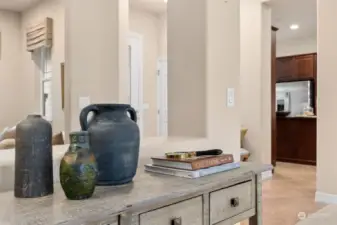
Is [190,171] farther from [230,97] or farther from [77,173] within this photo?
[230,97]

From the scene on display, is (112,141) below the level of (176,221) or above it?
above

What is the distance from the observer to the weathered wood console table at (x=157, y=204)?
1.03m

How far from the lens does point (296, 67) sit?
8406mm

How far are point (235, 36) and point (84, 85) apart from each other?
4.25 ft

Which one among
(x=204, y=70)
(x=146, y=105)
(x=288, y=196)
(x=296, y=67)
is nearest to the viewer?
(x=204, y=70)

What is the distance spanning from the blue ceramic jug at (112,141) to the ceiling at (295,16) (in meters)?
4.91

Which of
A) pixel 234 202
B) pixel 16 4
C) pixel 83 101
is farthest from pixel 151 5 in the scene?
pixel 234 202

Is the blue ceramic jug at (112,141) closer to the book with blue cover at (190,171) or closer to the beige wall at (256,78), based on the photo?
the book with blue cover at (190,171)

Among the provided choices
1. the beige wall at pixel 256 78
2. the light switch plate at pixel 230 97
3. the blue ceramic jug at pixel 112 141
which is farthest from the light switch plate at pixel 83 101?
the beige wall at pixel 256 78

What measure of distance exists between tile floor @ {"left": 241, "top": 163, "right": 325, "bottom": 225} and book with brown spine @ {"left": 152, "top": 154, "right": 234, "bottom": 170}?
201 cm

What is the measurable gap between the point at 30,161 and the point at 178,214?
56cm

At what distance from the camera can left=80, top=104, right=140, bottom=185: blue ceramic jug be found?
1.33 metres

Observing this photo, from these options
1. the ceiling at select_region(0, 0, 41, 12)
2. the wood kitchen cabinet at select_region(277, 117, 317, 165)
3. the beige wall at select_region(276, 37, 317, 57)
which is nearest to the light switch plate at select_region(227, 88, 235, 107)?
the ceiling at select_region(0, 0, 41, 12)

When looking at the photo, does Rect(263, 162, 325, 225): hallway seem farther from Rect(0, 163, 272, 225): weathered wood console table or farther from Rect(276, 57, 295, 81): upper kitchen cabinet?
Rect(276, 57, 295, 81): upper kitchen cabinet
